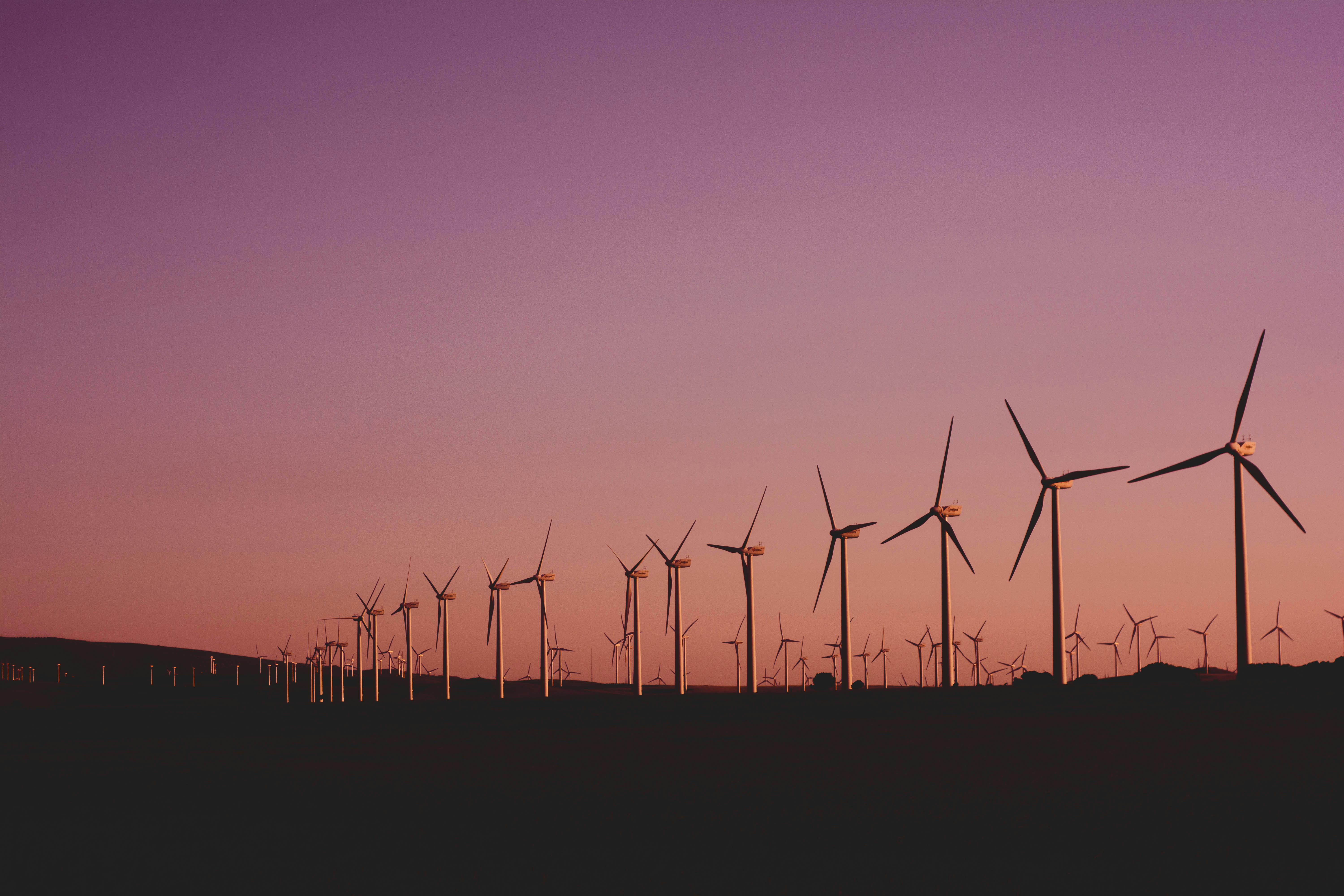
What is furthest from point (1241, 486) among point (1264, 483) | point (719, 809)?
point (719, 809)

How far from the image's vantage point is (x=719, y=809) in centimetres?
3381

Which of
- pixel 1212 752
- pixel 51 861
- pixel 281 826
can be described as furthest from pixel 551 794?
pixel 1212 752

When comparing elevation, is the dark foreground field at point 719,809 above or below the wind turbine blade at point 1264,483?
below

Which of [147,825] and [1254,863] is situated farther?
[147,825]

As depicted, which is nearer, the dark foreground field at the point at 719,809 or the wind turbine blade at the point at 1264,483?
the dark foreground field at the point at 719,809

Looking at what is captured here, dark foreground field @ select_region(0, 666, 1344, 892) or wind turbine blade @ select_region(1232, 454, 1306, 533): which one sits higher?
wind turbine blade @ select_region(1232, 454, 1306, 533)

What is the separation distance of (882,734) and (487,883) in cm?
3828

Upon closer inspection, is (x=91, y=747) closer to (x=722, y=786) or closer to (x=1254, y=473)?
(x=722, y=786)

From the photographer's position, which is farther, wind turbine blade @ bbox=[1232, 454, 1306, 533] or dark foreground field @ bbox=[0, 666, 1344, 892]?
wind turbine blade @ bbox=[1232, 454, 1306, 533]

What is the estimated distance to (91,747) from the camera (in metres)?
67.9

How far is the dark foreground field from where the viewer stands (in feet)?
83.5

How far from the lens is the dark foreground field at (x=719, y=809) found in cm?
2545

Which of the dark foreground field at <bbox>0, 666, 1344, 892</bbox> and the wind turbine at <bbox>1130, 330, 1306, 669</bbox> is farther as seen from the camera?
the wind turbine at <bbox>1130, 330, 1306, 669</bbox>

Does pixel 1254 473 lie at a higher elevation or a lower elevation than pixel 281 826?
higher
